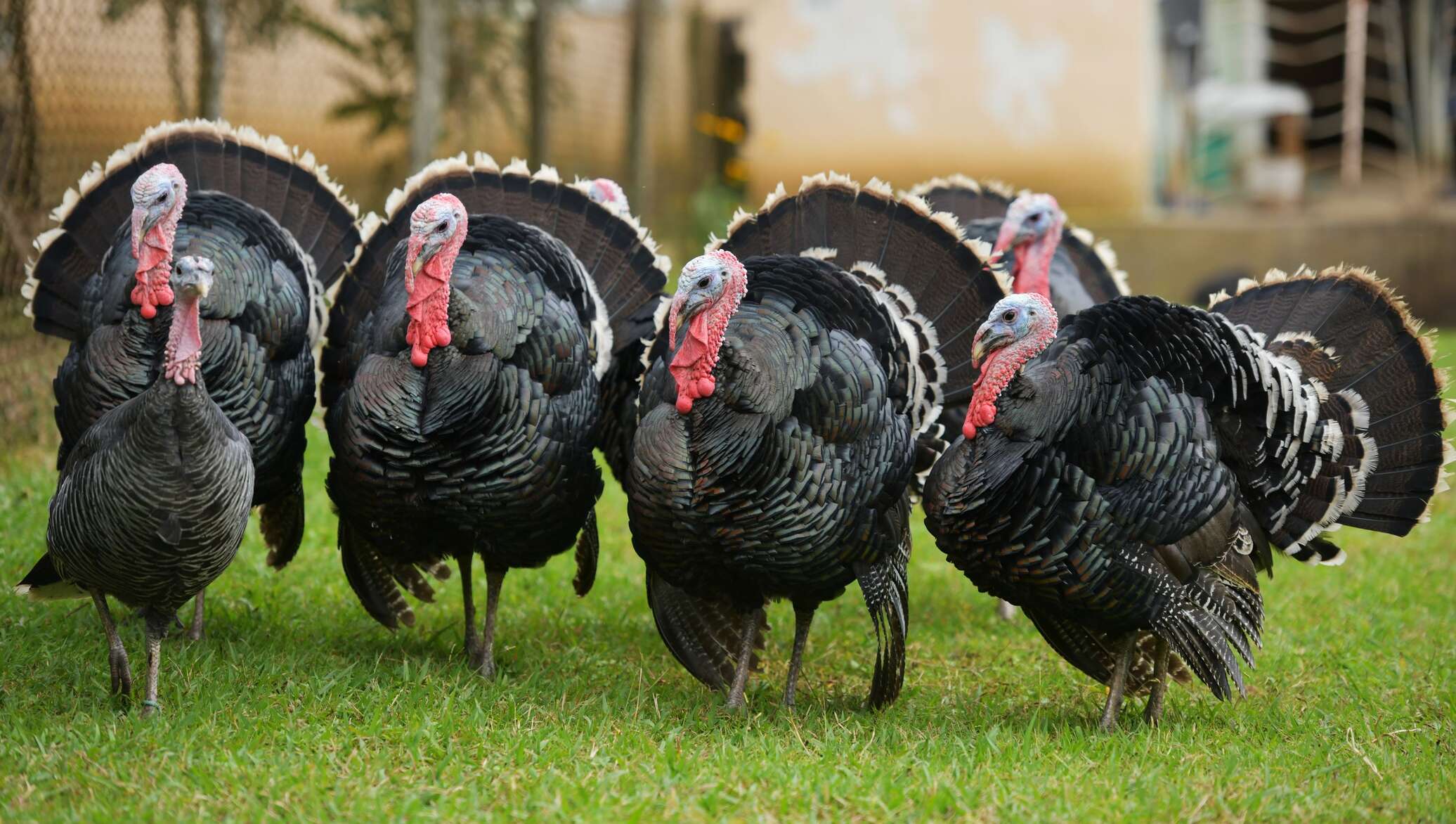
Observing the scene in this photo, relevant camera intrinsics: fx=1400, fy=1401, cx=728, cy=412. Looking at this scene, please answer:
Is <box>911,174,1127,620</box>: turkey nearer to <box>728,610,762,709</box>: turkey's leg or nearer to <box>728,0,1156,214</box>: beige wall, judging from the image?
<box>728,610,762,709</box>: turkey's leg

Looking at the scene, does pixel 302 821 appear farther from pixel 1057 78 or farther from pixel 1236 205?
pixel 1236 205

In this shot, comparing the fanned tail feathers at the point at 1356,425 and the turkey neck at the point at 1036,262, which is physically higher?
the turkey neck at the point at 1036,262

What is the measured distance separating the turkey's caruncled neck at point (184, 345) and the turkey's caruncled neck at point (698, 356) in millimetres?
1273

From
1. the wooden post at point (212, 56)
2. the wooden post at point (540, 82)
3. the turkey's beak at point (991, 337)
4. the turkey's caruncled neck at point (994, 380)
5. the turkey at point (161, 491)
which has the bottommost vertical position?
the turkey at point (161, 491)


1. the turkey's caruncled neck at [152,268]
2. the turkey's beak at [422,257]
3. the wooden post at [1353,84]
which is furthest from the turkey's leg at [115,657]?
the wooden post at [1353,84]

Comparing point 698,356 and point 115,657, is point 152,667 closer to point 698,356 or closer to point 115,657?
point 115,657

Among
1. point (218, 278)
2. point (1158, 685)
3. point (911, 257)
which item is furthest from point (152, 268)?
point (1158, 685)

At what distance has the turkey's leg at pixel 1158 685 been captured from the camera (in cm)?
430

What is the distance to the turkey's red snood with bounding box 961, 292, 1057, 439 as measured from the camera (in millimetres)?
4031

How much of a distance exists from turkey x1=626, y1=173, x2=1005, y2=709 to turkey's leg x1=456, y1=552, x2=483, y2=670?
663 millimetres

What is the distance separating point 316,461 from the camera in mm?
6984

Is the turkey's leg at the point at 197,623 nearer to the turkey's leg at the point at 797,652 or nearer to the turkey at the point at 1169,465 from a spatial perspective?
the turkey's leg at the point at 797,652

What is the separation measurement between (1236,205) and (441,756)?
13.1 metres

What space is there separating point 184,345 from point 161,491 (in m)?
0.38
